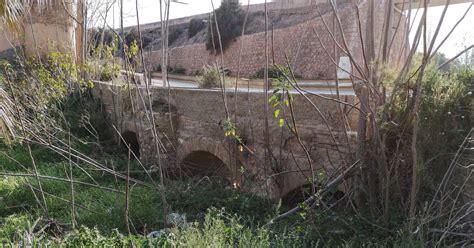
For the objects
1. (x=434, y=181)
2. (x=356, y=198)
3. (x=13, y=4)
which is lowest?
(x=356, y=198)

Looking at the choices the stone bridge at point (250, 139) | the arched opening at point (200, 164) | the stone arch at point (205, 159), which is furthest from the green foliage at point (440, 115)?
the arched opening at point (200, 164)

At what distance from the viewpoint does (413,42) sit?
13.4 ft

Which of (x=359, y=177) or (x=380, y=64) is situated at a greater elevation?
(x=380, y=64)

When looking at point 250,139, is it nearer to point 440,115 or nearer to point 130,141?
point 440,115

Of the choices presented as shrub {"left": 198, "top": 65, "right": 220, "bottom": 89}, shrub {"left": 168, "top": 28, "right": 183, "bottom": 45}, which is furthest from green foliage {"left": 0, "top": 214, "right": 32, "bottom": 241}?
shrub {"left": 168, "top": 28, "right": 183, "bottom": 45}

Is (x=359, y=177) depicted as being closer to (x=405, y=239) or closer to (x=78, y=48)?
(x=405, y=239)

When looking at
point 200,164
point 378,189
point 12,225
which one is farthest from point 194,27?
Result: point 378,189

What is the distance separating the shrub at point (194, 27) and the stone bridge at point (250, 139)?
21.8 m

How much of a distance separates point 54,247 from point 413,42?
3811 mm

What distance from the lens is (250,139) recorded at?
6.41 meters

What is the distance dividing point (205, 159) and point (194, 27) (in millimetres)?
23376

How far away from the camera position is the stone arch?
688 centimetres

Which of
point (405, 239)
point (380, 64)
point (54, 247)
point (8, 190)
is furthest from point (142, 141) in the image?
point (405, 239)

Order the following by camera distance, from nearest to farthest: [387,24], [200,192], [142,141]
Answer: [387,24], [200,192], [142,141]
